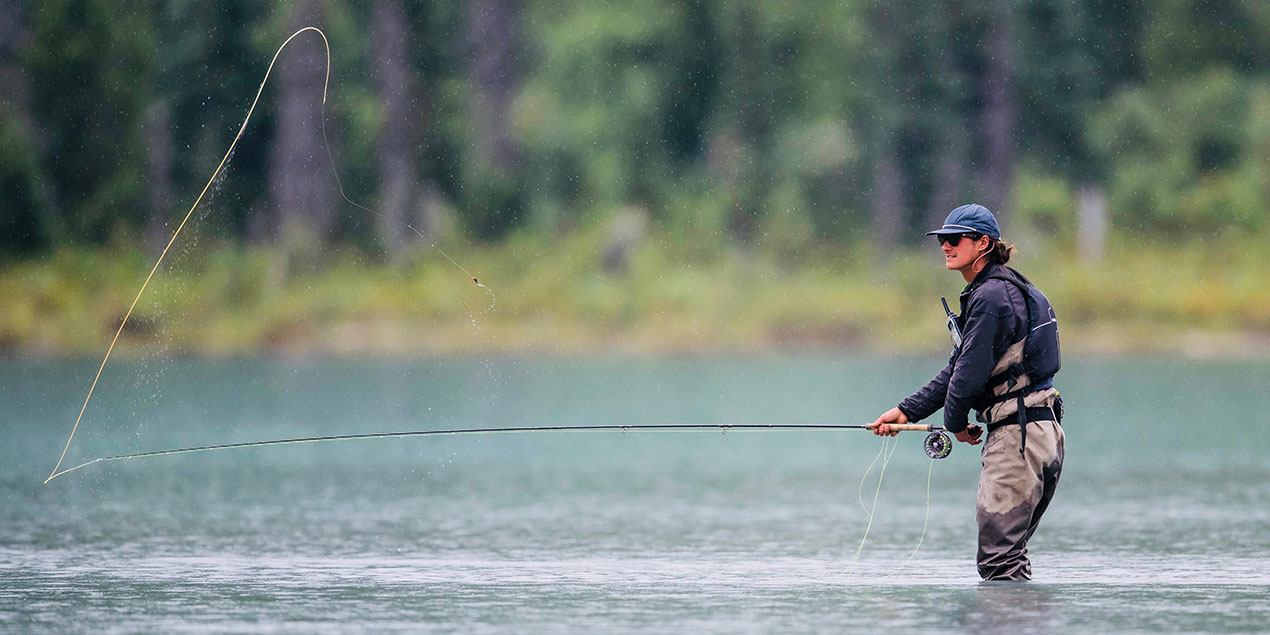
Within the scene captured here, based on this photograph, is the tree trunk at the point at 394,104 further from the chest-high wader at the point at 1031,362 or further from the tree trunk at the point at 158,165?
the chest-high wader at the point at 1031,362

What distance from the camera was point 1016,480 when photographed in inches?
304

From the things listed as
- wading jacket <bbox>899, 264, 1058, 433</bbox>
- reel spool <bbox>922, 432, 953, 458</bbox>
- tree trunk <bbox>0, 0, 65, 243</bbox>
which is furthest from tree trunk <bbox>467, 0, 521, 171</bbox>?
wading jacket <bbox>899, 264, 1058, 433</bbox>

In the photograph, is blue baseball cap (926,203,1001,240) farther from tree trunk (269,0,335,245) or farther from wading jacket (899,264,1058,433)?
tree trunk (269,0,335,245)

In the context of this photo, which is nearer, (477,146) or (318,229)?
(318,229)

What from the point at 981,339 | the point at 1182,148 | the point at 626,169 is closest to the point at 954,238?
the point at 981,339

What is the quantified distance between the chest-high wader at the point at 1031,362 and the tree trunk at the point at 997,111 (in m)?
29.5

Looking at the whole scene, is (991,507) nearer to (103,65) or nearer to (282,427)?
(282,427)

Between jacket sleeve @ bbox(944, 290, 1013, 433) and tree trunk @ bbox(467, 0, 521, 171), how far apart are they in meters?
32.1

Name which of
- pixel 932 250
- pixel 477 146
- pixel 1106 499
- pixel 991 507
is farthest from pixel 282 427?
pixel 477 146

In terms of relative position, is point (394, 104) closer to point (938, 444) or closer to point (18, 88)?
point (18, 88)

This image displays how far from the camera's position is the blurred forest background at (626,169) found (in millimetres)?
32188

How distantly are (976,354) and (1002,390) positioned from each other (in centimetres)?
24

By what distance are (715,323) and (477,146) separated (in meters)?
8.87

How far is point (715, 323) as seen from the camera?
3312 centimetres
